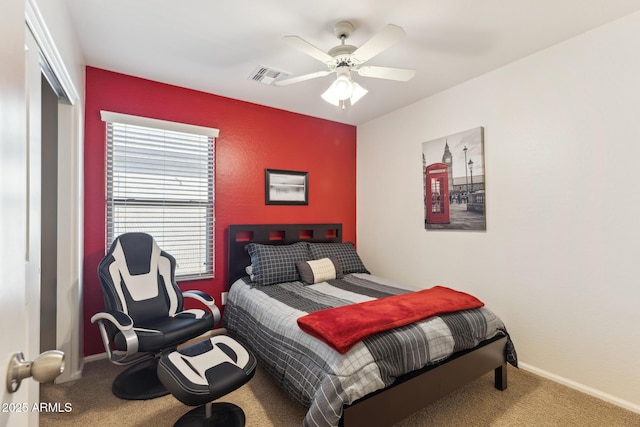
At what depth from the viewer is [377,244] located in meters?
4.06

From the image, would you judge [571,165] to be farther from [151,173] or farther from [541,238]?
[151,173]

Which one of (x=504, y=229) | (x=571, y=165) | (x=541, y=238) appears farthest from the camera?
(x=504, y=229)

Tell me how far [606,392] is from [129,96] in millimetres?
4569

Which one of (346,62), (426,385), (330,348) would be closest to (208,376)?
(330,348)

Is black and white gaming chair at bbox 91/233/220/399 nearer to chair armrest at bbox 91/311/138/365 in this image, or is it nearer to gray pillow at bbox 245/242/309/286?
chair armrest at bbox 91/311/138/365

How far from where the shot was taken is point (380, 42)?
189 centimetres

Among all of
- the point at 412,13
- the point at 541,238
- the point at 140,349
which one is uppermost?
the point at 412,13

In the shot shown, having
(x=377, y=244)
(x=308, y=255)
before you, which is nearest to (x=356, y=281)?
(x=308, y=255)

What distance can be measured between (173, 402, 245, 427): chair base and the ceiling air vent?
8.61ft

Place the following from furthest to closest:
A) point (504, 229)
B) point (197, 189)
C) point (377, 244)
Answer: point (377, 244) < point (197, 189) < point (504, 229)

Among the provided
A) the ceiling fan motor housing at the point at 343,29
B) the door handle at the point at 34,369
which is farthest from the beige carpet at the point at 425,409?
the ceiling fan motor housing at the point at 343,29

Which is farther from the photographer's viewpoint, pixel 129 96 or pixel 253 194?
A: pixel 253 194

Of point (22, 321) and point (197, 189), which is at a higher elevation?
point (197, 189)

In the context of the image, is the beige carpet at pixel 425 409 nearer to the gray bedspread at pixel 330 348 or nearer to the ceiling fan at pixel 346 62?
the gray bedspread at pixel 330 348
